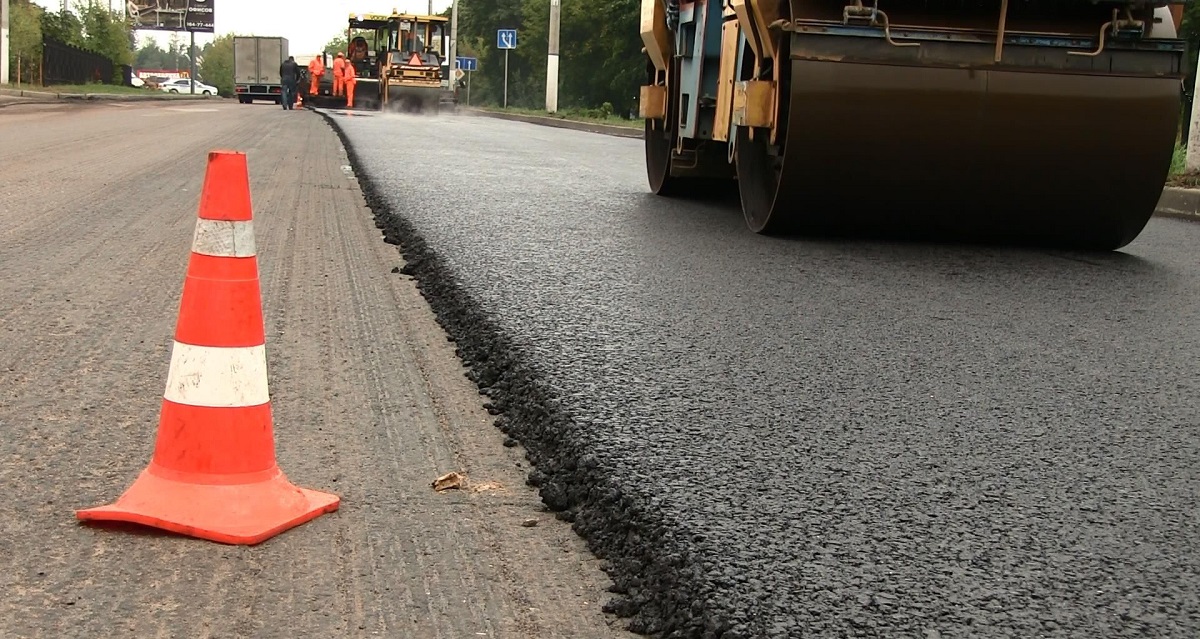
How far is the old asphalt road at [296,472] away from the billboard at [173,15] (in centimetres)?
8131

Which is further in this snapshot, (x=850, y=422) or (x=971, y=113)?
(x=971, y=113)

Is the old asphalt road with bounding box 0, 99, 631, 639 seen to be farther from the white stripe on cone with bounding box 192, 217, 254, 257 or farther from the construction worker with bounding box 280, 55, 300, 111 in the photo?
the construction worker with bounding box 280, 55, 300, 111

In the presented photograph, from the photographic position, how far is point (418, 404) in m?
3.85

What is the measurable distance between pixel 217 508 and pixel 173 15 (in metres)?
86.6

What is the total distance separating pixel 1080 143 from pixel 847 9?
4.33 feet

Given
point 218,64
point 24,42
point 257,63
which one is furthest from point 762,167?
point 218,64

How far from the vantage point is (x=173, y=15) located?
8381 centimetres

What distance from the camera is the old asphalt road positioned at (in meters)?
2.40

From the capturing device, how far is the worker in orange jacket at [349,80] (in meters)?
42.5

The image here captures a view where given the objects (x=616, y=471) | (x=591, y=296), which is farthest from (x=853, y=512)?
(x=591, y=296)

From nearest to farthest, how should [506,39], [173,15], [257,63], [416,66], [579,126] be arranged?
[579,126] → [416,66] → [506,39] → [257,63] → [173,15]

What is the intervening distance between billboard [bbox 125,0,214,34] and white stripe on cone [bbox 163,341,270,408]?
3353 inches

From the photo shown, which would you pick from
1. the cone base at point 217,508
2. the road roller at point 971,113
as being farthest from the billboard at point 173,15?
the cone base at point 217,508

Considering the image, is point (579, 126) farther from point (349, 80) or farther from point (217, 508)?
point (217, 508)
